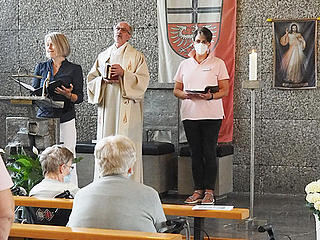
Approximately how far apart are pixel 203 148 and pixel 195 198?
17.8 inches

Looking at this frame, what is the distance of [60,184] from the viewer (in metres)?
4.48

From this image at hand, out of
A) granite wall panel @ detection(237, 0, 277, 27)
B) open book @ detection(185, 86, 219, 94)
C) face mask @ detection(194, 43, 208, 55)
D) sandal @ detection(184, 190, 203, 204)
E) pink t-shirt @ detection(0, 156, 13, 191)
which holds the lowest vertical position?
sandal @ detection(184, 190, 203, 204)

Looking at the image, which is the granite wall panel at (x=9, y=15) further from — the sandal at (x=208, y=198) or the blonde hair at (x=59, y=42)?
the sandal at (x=208, y=198)

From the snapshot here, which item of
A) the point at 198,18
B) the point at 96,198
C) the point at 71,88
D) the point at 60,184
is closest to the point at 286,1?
the point at 198,18

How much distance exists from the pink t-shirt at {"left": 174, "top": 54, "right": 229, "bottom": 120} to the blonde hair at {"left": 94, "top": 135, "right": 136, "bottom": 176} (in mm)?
3077

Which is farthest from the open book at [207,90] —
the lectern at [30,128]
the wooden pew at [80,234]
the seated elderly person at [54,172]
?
the wooden pew at [80,234]

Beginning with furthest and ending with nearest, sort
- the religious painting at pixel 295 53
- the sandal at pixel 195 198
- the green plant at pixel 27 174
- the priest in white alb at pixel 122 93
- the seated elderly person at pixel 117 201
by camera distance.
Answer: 1. the religious painting at pixel 295 53
2. the sandal at pixel 195 198
3. the priest in white alb at pixel 122 93
4. the green plant at pixel 27 174
5. the seated elderly person at pixel 117 201

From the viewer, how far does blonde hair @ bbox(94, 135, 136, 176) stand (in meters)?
3.71

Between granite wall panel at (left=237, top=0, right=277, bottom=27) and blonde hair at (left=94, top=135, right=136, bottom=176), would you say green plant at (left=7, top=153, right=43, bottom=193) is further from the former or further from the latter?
granite wall panel at (left=237, top=0, right=277, bottom=27)

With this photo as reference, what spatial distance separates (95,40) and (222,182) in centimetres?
228

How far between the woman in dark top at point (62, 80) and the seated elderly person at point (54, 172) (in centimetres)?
191

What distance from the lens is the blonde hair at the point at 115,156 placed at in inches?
146

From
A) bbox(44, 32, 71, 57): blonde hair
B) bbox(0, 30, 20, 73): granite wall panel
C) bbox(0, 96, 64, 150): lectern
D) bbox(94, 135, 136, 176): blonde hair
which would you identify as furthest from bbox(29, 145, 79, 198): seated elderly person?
bbox(0, 30, 20, 73): granite wall panel

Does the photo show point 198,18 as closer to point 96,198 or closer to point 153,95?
point 153,95
